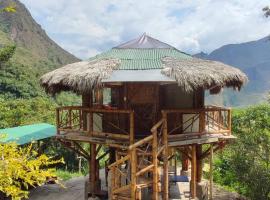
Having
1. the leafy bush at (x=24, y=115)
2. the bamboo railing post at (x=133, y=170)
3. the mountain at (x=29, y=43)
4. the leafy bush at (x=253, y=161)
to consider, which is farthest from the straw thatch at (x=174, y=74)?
the mountain at (x=29, y=43)

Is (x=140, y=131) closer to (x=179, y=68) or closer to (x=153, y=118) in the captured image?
(x=153, y=118)

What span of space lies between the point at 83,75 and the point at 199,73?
9.78ft

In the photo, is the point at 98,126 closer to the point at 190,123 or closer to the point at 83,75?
the point at 83,75

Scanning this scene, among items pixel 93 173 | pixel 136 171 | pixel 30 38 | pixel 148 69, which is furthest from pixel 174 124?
pixel 30 38

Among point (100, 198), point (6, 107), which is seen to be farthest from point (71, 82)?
point (6, 107)

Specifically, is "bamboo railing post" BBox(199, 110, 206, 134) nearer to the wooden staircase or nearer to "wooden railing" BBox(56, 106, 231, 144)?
"wooden railing" BBox(56, 106, 231, 144)

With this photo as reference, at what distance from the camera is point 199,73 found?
36.1 ft

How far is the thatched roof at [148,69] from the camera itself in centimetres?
1083

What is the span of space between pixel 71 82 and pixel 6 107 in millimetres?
15276

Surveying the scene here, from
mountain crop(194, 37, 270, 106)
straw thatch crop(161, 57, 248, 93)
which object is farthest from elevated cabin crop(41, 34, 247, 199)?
mountain crop(194, 37, 270, 106)

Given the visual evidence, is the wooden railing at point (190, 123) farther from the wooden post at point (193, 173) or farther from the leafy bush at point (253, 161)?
the leafy bush at point (253, 161)

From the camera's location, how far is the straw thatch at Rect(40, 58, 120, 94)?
10898 millimetres

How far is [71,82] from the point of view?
37.2 feet

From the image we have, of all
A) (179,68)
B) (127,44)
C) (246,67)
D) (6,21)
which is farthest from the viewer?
(246,67)
